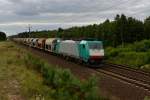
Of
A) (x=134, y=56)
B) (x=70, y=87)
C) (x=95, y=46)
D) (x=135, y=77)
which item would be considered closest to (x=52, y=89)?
(x=70, y=87)

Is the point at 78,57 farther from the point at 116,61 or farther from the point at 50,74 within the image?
the point at 50,74

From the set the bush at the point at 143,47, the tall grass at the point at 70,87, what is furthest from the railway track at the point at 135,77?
the bush at the point at 143,47

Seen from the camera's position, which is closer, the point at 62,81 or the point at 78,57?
the point at 62,81

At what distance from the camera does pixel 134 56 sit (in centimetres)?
4081

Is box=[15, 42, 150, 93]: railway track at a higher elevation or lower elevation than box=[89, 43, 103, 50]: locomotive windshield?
lower

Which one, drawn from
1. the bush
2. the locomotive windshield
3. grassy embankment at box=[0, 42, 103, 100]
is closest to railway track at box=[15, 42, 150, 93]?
the locomotive windshield

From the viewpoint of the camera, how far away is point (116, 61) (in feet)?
142

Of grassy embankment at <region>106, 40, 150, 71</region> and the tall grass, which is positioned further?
grassy embankment at <region>106, 40, 150, 71</region>

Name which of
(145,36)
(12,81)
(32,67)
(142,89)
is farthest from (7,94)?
(145,36)

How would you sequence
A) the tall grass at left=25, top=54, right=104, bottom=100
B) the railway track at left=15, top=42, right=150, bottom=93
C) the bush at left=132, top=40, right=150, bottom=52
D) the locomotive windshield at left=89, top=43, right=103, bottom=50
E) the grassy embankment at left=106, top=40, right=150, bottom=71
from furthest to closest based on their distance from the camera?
the bush at left=132, top=40, right=150, bottom=52 < the locomotive windshield at left=89, top=43, right=103, bottom=50 < the grassy embankment at left=106, top=40, right=150, bottom=71 < the railway track at left=15, top=42, right=150, bottom=93 < the tall grass at left=25, top=54, right=104, bottom=100

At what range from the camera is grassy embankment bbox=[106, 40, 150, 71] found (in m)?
37.6

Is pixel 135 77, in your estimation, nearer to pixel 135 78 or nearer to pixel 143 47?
pixel 135 78

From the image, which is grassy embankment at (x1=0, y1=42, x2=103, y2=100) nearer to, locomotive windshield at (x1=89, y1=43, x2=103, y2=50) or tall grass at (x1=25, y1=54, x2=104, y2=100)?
tall grass at (x1=25, y1=54, x2=104, y2=100)

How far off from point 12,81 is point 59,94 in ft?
21.2
